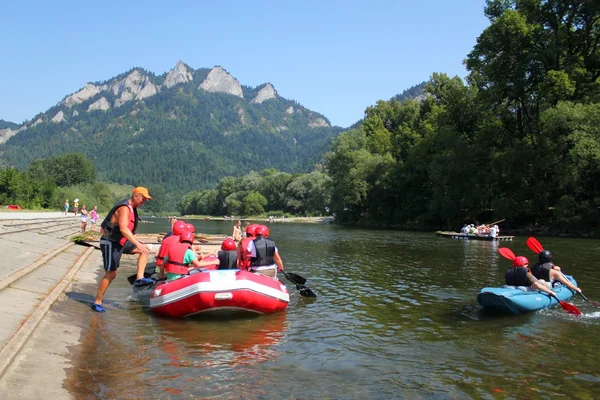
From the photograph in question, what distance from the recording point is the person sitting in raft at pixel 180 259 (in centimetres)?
1108

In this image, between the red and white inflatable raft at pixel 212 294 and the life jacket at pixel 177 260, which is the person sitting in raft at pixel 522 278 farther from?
the life jacket at pixel 177 260

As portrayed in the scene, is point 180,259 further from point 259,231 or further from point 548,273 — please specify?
point 548,273

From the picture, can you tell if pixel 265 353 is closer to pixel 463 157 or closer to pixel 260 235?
pixel 260 235

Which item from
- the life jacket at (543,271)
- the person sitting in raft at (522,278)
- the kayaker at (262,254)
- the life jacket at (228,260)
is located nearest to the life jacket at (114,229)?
the life jacket at (228,260)

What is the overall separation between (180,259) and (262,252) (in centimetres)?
205

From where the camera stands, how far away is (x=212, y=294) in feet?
32.4

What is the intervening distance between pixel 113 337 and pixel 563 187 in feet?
145

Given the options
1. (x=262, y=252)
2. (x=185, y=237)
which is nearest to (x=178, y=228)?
(x=185, y=237)

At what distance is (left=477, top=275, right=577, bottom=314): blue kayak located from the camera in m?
11.1

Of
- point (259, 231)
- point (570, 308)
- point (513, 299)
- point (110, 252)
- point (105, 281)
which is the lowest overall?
point (570, 308)

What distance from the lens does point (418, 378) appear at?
7023 millimetres

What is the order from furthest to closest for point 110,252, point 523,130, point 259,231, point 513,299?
1. point 523,130
2. point 259,231
3. point 513,299
4. point 110,252

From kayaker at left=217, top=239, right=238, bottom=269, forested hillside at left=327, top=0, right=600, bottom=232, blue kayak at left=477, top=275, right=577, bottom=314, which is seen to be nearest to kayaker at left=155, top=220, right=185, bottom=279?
kayaker at left=217, top=239, right=238, bottom=269

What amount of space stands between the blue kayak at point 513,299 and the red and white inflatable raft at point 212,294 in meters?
5.05
